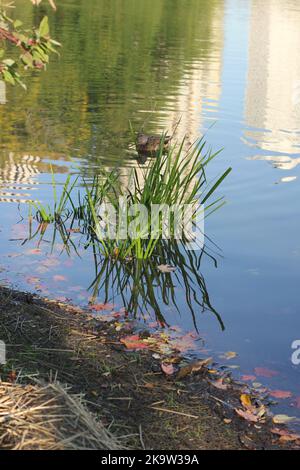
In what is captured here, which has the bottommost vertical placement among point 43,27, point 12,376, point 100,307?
point 100,307

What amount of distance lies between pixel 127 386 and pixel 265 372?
1.56 m

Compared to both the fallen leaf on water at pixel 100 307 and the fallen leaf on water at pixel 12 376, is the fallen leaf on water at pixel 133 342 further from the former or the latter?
the fallen leaf on water at pixel 12 376

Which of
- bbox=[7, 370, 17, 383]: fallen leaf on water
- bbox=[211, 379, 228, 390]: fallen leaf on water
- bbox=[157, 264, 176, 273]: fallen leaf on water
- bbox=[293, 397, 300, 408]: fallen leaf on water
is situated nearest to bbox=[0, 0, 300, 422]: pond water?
bbox=[293, 397, 300, 408]: fallen leaf on water

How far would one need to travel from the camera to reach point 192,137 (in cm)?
1501

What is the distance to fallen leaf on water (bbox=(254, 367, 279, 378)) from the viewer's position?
249 inches

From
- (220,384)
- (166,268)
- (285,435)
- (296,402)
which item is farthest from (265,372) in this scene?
(166,268)

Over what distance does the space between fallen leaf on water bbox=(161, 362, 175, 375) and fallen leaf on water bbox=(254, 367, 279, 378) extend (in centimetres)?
83

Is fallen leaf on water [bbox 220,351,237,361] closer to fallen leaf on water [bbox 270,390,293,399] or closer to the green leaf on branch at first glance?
fallen leaf on water [bbox 270,390,293,399]

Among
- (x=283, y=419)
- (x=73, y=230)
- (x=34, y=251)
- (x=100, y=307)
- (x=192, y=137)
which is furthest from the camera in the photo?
(x=192, y=137)

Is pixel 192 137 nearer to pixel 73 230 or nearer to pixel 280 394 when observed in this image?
pixel 73 230

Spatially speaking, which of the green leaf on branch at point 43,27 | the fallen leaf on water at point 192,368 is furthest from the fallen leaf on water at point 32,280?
the green leaf on branch at point 43,27

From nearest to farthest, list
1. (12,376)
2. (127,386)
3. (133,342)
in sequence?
(12,376) → (127,386) → (133,342)

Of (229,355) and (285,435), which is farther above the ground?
(285,435)

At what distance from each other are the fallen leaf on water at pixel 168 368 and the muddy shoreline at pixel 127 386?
1.4 inches
